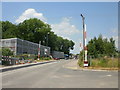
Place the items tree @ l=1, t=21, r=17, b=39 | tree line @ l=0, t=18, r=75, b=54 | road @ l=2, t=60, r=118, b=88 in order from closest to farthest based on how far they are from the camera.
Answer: road @ l=2, t=60, r=118, b=88 < tree @ l=1, t=21, r=17, b=39 < tree line @ l=0, t=18, r=75, b=54

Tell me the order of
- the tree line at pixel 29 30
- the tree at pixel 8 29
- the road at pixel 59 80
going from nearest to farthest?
the road at pixel 59 80 → the tree at pixel 8 29 → the tree line at pixel 29 30

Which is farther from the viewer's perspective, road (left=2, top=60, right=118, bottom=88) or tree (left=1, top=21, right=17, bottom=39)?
tree (left=1, top=21, right=17, bottom=39)

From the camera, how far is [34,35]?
323ft

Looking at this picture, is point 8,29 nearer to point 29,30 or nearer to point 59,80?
point 29,30

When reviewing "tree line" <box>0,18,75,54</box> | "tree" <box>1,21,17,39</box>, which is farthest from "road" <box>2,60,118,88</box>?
"tree line" <box>0,18,75,54</box>

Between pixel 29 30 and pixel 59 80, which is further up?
pixel 29 30

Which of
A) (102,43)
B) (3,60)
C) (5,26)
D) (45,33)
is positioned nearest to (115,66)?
(3,60)

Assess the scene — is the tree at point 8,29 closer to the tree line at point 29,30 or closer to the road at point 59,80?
the tree line at point 29,30

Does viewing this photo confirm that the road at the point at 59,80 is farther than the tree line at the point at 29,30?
No

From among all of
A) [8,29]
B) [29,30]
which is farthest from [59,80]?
[8,29]

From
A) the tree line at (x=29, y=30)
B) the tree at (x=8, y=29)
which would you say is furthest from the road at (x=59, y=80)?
the tree line at (x=29, y=30)

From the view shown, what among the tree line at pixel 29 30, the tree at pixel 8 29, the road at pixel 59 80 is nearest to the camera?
the road at pixel 59 80

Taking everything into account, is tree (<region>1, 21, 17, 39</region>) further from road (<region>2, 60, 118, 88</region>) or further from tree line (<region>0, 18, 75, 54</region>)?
road (<region>2, 60, 118, 88</region>)

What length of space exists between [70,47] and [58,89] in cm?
14632
